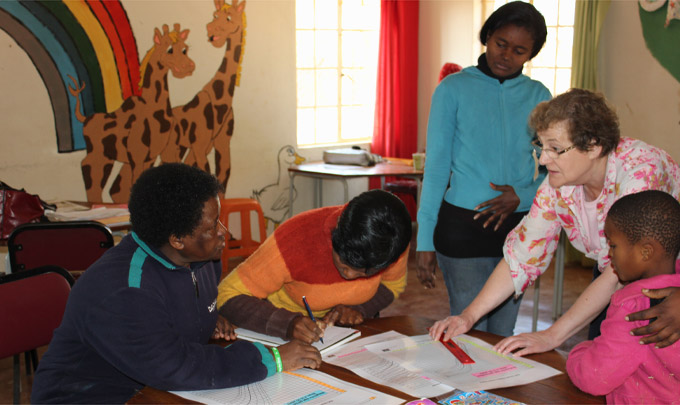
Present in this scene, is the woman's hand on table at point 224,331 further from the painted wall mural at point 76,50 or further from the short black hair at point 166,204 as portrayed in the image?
the painted wall mural at point 76,50

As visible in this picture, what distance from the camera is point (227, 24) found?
5578 millimetres

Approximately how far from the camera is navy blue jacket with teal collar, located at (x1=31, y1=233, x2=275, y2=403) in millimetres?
1446

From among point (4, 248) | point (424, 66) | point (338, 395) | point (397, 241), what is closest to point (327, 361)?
point (338, 395)

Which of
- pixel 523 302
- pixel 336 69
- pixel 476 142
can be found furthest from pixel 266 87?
pixel 476 142

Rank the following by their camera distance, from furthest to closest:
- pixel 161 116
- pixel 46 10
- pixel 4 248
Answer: pixel 161 116 → pixel 46 10 → pixel 4 248

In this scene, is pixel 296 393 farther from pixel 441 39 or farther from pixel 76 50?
pixel 441 39

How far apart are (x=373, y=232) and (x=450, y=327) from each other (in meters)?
0.35

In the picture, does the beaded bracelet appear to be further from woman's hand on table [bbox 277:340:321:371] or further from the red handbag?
the red handbag

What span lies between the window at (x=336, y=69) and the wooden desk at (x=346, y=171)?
660 mm

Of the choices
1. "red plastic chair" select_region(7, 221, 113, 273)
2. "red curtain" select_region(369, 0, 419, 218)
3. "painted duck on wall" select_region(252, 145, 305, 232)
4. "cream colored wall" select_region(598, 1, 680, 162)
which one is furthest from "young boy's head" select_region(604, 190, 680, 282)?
"red curtain" select_region(369, 0, 419, 218)

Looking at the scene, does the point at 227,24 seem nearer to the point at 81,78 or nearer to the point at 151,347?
the point at 81,78

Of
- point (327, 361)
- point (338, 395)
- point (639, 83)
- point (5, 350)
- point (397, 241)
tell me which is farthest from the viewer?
point (639, 83)

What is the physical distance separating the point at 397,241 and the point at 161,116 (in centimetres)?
394

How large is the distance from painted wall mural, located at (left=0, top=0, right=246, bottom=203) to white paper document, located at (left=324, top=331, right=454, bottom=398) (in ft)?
12.5
